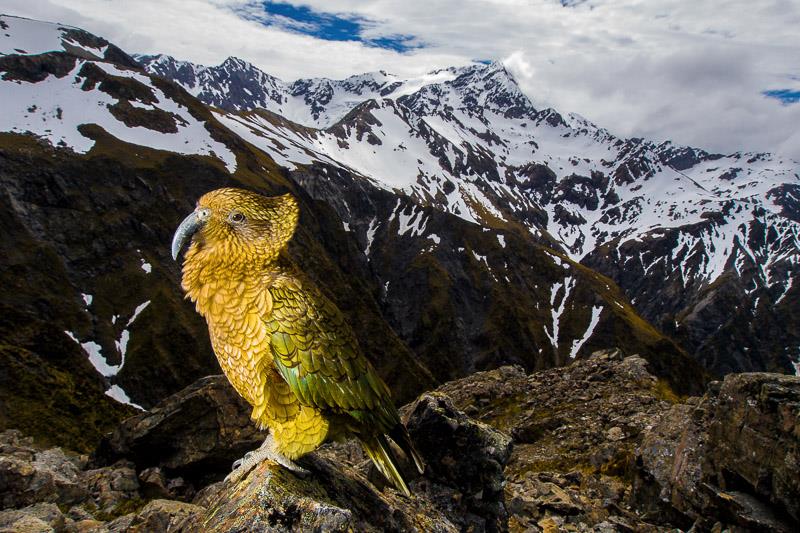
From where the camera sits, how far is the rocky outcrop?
21.8 ft

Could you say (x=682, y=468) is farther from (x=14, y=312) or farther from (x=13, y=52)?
(x=13, y=52)

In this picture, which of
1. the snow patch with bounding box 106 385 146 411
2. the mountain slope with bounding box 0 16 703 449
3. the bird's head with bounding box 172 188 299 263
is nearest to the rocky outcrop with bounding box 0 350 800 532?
the bird's head with bounding box 172 188 299 263

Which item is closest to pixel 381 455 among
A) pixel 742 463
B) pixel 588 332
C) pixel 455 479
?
pixel 455 479

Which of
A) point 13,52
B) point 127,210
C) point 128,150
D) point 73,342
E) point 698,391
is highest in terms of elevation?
point 13,52

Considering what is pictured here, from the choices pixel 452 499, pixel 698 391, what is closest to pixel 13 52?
pixel 452 499

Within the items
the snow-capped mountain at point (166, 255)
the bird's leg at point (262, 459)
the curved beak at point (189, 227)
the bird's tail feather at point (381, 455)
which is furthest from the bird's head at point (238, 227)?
the snow-capped mountain at point (166, 255)

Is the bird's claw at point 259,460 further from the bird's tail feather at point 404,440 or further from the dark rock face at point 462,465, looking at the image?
the dark rock face at point 462,465

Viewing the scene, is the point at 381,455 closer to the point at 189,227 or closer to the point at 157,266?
the point at 189,227

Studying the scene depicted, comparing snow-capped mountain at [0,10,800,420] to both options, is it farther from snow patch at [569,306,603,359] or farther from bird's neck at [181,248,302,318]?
bird's neck at [181,248,302,318]

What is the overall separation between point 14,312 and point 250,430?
67.6 meters

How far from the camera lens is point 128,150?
120 m

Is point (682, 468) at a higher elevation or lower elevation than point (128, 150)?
higher

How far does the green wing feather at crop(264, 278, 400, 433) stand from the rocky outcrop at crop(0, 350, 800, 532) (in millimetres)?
1147

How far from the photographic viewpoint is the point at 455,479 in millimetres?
10898
